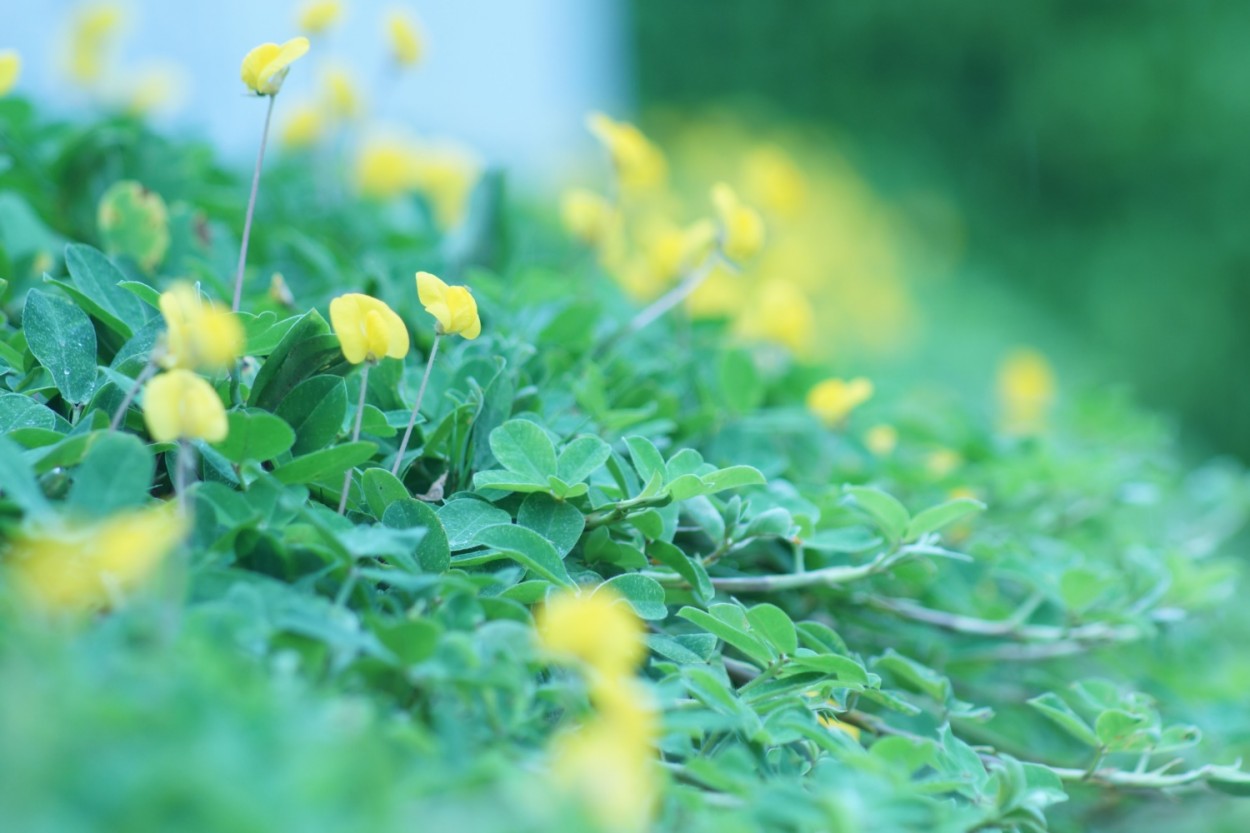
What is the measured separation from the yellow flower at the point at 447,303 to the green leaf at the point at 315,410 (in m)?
0.08

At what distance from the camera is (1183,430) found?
13.9ft

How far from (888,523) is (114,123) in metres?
1.00

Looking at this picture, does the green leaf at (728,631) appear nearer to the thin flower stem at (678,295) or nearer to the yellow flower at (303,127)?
the thin flower stem at (678,295)

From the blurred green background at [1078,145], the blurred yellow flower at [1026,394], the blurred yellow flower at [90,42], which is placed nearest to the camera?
the blurred yellow flower at [90,42]

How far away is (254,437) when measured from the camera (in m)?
0.65

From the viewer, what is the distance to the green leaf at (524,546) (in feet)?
2.25

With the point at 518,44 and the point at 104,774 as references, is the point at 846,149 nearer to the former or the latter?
the point at 518,44

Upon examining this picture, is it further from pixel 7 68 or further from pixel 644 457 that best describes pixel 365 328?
pixel 7 68

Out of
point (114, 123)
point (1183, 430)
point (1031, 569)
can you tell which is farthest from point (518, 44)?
point (1031, 569)

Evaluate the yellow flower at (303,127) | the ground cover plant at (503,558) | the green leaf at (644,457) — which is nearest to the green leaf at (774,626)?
the ground cover plant at (503,558)

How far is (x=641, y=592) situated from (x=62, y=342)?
43 cm

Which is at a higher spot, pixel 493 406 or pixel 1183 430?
pixel 493 406

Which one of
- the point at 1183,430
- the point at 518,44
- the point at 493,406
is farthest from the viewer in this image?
the point at 518,44

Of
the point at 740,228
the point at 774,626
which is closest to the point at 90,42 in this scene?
the point at 740,228
